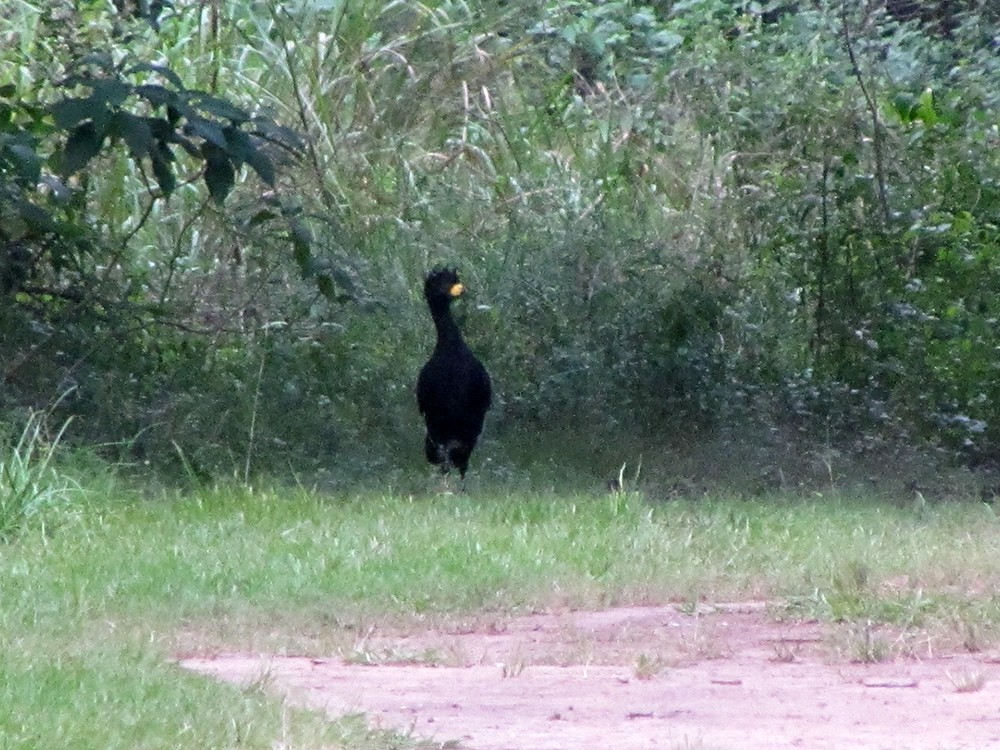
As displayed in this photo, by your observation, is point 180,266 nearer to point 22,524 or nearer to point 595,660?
point 22,524

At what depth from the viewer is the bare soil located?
16.7ft

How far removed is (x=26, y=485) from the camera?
8.37m

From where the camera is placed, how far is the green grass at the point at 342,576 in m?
5.18

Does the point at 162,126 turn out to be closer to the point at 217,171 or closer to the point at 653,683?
the point at 217,171

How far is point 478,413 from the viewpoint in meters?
10.6

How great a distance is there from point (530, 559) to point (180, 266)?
16.2ft

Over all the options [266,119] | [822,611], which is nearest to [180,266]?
[266,119]

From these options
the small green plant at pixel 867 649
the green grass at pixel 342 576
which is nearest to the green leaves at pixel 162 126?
the green grass at pixel 342 576

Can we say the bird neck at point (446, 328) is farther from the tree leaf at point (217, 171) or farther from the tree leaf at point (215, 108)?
the tree leaf at point (215, 108)

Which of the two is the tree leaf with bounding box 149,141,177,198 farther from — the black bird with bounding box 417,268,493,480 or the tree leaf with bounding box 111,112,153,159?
the black bird with bounding box 417,268,493,480

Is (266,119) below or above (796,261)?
above

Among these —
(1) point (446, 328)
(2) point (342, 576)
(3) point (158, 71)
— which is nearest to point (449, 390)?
(1) point (446, 328)

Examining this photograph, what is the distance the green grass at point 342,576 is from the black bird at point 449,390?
0.82m

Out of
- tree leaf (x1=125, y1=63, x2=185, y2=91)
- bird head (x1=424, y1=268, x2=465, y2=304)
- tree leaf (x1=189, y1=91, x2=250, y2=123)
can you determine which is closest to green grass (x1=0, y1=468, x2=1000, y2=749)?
bird head (x1=424, y1=268, x2=465, y2=304)
